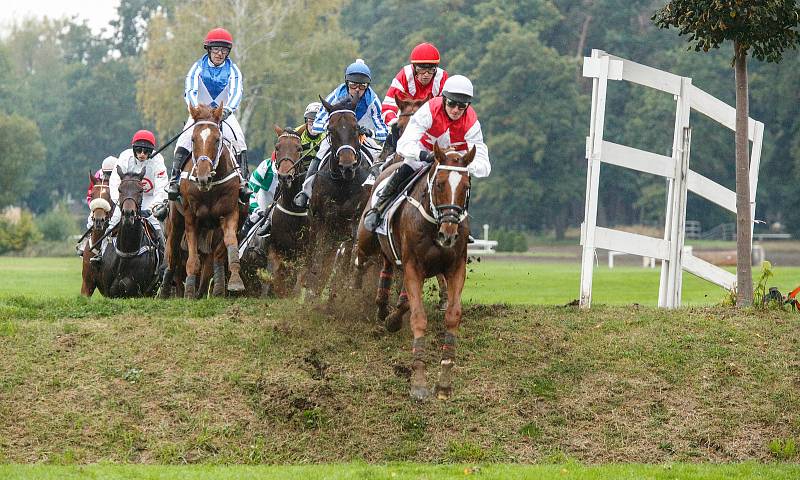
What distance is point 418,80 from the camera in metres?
14.4

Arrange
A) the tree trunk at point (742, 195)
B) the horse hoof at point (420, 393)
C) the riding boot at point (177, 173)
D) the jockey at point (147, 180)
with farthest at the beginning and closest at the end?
1. the jockey at point (147, 180)
2. the riding boot at point (177, 173)
3. the tree trunk at point (742, 195)
4. the horse hoof at point (420, 393)

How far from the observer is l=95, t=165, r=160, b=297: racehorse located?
55.5 feet

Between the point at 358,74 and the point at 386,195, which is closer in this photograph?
the point at 386,195

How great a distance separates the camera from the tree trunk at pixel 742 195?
46.9 feet

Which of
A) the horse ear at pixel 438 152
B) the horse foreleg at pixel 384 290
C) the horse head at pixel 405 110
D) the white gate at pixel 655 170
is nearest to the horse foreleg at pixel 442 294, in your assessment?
the horse foreleg at pixel 384 290

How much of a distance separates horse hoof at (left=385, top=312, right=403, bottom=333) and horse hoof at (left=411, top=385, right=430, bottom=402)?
1709mm

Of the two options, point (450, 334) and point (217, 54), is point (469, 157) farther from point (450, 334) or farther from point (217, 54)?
point (217, 54)

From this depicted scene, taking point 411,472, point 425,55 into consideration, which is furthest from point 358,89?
point 411,472

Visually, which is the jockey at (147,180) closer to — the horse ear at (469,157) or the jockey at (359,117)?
the jockey at (359,117)

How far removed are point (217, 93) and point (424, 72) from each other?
10.5ft

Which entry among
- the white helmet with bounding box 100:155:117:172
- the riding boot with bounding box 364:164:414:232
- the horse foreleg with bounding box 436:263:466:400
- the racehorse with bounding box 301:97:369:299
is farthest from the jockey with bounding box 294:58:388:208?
the white helmet with bounding box 100:155:117:172

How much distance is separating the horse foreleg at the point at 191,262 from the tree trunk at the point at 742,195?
639 centimetres

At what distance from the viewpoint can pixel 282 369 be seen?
476 inches

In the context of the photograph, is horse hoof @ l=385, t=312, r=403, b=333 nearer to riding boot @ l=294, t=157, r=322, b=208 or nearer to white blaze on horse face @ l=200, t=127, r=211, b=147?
riding boot @ l=294, t=157, r=322, b=208
